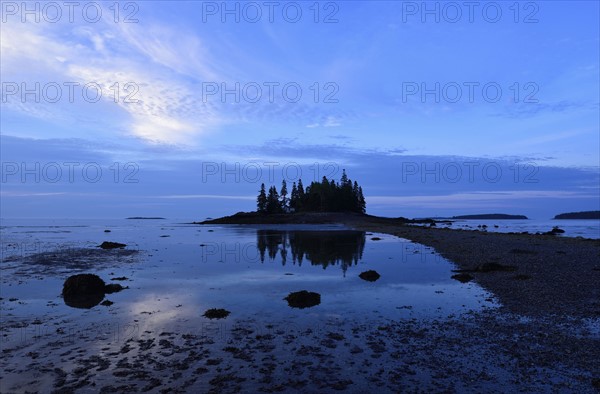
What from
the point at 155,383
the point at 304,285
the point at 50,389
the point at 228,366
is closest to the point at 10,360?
the point at 50,389

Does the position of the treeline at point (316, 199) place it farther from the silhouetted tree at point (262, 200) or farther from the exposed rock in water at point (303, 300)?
the exposed rock in water at point (303, 300)

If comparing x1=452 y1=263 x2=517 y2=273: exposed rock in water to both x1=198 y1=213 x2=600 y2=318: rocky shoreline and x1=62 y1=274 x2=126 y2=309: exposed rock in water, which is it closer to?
x1=198 y1=213 x2=600 y2=318: rocky shoreline

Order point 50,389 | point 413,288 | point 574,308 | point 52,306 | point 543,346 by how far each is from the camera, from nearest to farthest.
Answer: point 50,389
point 543,346
point 574,308
point 52,306
point 413,288

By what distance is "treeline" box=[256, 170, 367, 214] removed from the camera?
17088cm

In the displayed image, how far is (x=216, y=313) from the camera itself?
51.3 feet

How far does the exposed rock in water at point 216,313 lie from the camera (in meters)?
15.5

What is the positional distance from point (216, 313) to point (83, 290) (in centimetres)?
834

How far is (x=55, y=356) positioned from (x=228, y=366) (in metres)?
5.12

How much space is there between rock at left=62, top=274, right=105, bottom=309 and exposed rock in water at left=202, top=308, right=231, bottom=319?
20.1 ft

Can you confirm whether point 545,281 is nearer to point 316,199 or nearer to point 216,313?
point 216,313

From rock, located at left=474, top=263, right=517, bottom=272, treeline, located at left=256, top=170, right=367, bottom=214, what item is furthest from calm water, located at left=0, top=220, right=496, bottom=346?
treeline, located at left=256, top=170, right=367, bottom=214

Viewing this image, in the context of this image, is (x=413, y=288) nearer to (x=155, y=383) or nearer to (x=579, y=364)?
(x=579, y=364)

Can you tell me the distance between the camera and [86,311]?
1620 cm

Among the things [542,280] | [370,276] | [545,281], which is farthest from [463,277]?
[370,276]
